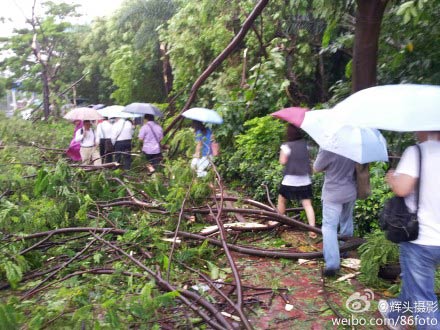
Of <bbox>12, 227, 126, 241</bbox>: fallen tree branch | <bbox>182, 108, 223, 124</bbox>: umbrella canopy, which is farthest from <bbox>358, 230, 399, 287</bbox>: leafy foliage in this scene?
<bbox>182, 108, 223, 124</bbox>: umbrella canopy

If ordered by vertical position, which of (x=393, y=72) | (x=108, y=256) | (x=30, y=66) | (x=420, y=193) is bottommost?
(x=108, y=256)

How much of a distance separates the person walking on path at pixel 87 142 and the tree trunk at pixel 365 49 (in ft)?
16.2

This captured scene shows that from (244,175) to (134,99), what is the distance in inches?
418

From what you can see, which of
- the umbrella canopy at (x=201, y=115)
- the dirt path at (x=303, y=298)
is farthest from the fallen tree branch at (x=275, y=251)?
the umbrella canopy at (x=201, y=115)

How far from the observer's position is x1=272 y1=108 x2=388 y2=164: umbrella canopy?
391cm

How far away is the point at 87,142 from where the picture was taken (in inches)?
317

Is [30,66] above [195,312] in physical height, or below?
above

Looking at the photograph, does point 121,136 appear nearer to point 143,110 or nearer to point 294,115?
point 143,110

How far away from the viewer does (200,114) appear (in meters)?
6.96

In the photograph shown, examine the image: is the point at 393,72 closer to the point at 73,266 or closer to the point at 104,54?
the point at 73,266

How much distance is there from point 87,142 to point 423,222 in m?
6.46

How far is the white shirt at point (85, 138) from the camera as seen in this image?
8039 mm

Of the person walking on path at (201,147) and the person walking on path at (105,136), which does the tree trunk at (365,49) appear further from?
the person walking on path at (105,136)

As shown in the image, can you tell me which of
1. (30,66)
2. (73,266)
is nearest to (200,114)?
(73,266)
